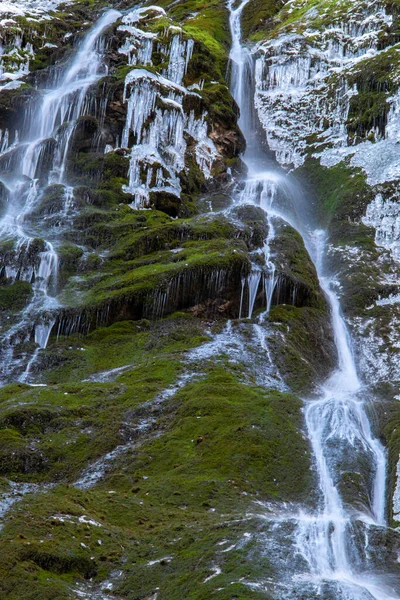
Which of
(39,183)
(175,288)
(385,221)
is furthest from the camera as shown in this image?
(385,221)

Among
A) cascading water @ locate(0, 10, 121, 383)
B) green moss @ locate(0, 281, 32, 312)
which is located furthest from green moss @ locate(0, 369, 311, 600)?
green moss @ locate(0, 281, 32, 312)

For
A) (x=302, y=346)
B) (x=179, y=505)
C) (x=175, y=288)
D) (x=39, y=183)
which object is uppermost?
(x=39, y=183)

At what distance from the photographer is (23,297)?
138 feet

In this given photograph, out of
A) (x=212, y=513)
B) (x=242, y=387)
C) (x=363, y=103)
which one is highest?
(x=363, y=103)

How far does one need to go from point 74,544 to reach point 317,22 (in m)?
82.6

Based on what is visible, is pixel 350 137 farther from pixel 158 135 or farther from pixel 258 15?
pixel 258 15

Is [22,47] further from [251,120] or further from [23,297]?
[23,297]

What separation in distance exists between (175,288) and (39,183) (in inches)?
836

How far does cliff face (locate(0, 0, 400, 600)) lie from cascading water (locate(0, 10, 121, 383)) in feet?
0.60

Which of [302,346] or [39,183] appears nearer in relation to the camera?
[302,346]

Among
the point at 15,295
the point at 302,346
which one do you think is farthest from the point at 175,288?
the point at 15,295

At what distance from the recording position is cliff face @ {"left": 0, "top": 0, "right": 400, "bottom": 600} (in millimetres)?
20297

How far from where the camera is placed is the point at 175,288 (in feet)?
138

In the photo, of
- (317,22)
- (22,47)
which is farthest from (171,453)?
(317,22)
